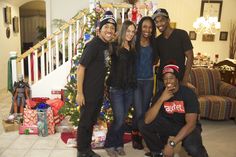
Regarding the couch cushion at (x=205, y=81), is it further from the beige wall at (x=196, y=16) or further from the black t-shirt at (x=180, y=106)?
the beige wall at (x=196, y=16)

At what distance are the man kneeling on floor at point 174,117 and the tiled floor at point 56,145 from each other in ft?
1.88

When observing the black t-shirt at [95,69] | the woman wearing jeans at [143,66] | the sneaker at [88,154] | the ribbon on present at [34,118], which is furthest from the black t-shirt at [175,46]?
the ribbon on present at [34,118]

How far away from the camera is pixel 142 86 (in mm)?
2654

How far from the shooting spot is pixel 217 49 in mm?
6879

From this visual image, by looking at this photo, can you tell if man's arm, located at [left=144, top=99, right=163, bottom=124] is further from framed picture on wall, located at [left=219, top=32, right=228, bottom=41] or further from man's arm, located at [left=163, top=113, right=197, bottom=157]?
framed picture on wall, located at [left=219, top=32, right=228, bottom=41]

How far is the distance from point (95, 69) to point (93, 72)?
0.04 metres

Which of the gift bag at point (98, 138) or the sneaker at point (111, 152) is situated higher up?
the gift bag at point (98, 138)

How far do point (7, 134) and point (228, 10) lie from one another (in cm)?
613

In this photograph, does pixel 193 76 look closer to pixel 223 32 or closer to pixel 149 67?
pixel 149 67

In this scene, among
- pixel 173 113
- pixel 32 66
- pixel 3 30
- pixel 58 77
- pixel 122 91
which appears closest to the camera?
pixel 173 113

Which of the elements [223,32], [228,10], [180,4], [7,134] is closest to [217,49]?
[223,32]

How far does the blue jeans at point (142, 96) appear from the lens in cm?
263

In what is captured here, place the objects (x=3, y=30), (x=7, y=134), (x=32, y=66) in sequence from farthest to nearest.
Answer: (x=3, y=30)
(x=32, y=66)
(x=7, y=134)

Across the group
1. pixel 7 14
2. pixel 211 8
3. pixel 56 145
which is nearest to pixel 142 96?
pixel 56 145
